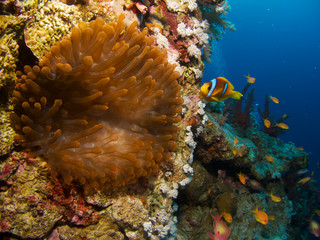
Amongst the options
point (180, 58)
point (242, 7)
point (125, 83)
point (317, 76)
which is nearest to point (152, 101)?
point (125, 83)

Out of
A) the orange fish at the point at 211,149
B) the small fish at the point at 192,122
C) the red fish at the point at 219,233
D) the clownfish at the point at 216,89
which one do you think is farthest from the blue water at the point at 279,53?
the clownfish at the point at 216,89

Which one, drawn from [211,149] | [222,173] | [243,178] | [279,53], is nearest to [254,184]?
[243,178]

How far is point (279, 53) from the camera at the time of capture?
3775 inches

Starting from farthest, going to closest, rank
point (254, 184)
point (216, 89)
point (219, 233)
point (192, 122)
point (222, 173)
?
1. point (254, 184)
2. point (222, 173)
3. point (219, 233)
4. point (192, 122)
5. point (216, 89)

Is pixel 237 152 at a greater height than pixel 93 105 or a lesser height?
lesser

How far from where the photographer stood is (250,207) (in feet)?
18.9

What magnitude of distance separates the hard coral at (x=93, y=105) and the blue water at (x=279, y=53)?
231 ft

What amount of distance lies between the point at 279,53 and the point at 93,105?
113 m

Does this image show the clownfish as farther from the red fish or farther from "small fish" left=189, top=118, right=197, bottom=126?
the red fish

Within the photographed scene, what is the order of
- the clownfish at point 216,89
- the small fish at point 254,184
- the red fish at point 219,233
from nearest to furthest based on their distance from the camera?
1. the clownfish at point 216,89
2. the red fish at point 219,233
3. the small fish at point 254,184

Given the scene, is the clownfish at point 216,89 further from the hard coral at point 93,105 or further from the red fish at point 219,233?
the red fish at point 219,233

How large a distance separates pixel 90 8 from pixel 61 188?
6.94 feet

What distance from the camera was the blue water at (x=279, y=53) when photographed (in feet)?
239

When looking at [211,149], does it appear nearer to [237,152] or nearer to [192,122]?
[237,152]
